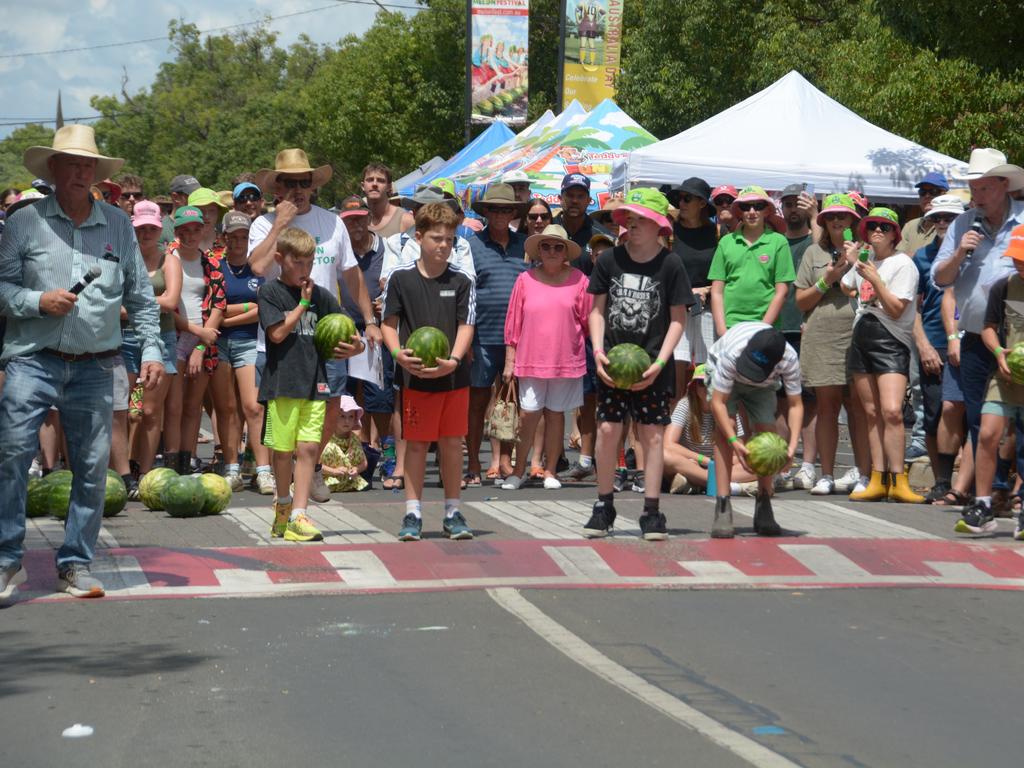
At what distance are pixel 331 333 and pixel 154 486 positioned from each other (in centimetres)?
209

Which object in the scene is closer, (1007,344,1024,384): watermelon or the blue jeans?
the blue jeans

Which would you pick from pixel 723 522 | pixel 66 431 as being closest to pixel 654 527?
pixel 723 522

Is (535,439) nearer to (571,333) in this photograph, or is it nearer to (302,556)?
(571,333)

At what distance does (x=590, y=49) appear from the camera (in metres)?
41.8

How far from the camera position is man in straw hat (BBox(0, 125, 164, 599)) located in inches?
326

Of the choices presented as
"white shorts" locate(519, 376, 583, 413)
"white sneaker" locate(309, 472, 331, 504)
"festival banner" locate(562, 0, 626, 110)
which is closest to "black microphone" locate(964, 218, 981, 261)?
"white shorts" locate(519, 376, 583, 413)

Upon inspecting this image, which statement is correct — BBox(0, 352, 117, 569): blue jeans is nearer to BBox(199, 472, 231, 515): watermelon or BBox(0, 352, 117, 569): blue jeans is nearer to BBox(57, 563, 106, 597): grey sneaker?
BBox(57, 563, 106, 597): grey sneaker

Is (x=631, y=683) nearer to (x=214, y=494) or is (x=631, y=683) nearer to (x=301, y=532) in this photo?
(x=301, y=532)

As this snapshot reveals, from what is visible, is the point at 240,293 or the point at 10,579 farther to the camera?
the point at 240,293

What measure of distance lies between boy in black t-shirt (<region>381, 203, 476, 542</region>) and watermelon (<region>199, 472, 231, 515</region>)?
1.62 meters

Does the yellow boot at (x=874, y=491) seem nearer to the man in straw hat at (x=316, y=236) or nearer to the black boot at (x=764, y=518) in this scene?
the black boot at (x=764, y=518)

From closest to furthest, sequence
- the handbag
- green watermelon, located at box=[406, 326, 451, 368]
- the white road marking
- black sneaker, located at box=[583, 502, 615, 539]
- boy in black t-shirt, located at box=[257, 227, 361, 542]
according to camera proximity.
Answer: the white road marking
green watermelon, located at box=[406, 326, 451, 368]
boy in black t-shirt, located at box=[257, 227, 361, 542]
black sneaker, located at box=[583, 502, 615, 539]
the handbag

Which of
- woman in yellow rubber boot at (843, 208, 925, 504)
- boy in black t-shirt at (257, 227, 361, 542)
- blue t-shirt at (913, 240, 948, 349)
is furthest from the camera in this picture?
blue t-shirt at (913, 240, 948, 349)

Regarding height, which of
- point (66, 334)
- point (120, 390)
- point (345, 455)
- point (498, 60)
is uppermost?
point (498, 60)
